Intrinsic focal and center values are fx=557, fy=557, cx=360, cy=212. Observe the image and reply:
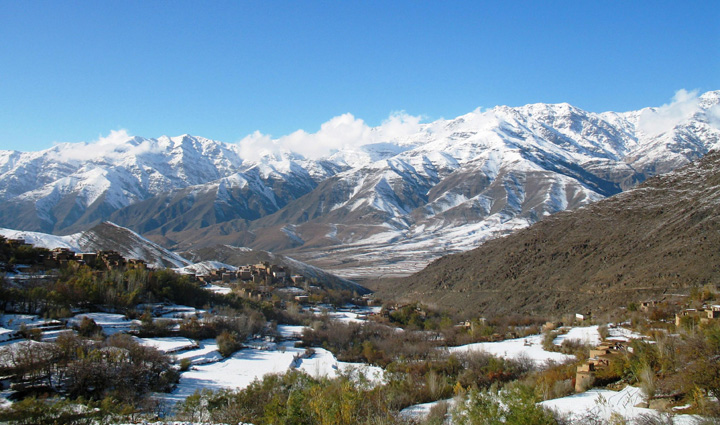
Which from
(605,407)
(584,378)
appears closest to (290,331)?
(584,378)

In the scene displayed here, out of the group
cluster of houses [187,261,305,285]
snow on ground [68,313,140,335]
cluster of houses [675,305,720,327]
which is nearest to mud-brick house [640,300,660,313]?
cluster of houses [675,305,720,327]

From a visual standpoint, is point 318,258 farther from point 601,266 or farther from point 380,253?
point 601,266

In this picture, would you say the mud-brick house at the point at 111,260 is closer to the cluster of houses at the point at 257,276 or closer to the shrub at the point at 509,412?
the cluster of houses at the point at 257,276

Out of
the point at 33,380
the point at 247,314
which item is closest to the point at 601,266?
the point at 247,314

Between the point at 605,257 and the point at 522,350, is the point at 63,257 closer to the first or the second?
the point at 522,350

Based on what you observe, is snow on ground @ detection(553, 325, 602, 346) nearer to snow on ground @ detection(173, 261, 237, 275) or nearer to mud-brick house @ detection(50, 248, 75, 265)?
mud-brick house @ detection(50, 248, 75, 265)

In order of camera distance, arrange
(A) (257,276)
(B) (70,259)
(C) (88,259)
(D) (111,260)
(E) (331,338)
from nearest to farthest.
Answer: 1. (E) (331,338)
2. (B) (70,259)
3. (C) (88,259)
4. (D) (111,260)
5. (A) (257,276)
